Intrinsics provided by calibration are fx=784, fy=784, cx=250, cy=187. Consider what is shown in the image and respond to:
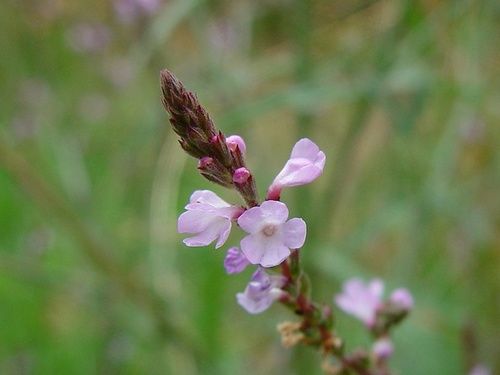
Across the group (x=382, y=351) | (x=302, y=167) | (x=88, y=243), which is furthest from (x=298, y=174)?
(x=88, y=243)

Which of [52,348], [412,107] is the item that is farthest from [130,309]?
[412,107]

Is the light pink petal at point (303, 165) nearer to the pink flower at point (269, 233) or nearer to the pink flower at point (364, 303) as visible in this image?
the pink flower at point (269, 233)

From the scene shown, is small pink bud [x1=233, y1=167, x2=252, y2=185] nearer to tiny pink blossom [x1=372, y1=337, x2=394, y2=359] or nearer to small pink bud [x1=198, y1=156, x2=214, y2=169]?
small pink bud [x1=198, y1=156, x2=214, y2=169]

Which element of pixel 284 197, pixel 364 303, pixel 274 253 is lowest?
pixel 274 253

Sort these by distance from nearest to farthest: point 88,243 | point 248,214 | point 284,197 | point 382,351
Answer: point 248,214
point 382,351
point 88,243
point 284,197

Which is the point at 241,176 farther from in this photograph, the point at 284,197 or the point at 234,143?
the point at 284,197

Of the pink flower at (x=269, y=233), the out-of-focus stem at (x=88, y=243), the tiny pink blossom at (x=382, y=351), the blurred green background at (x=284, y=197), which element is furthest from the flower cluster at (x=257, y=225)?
the out-of-focus stem at (x=88, y=243)

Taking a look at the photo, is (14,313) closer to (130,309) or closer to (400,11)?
(130,309)
